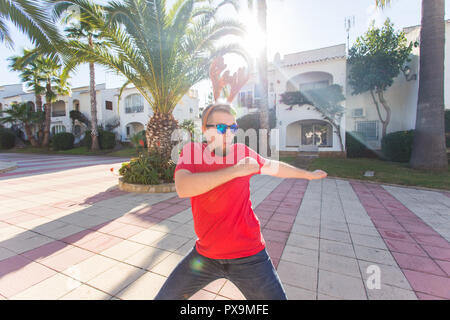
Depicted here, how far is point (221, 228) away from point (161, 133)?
6237 millimetres

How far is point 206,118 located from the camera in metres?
1.50

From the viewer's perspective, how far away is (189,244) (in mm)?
3168

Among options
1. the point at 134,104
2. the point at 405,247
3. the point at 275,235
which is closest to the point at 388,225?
the point at 405,247

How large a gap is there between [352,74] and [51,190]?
57.2ft

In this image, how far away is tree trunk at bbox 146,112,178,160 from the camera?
7141 millimetres

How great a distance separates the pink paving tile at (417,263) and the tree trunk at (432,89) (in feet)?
28.5

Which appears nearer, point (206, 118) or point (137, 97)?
point (206, 118)

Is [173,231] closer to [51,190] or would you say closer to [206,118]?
[206,118]

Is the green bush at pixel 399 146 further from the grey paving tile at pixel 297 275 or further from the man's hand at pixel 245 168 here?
the man's hand at pixel 245 168

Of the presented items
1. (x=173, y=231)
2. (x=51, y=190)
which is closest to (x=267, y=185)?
(x=173, y=231)

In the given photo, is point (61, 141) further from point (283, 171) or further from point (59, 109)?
point (283, 171)

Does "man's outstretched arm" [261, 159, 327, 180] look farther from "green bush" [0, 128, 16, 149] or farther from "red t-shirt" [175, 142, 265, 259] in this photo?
"green bush" [0, 128, 16, 149]

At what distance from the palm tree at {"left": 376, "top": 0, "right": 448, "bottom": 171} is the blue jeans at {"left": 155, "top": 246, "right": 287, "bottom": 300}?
11.4 meters
